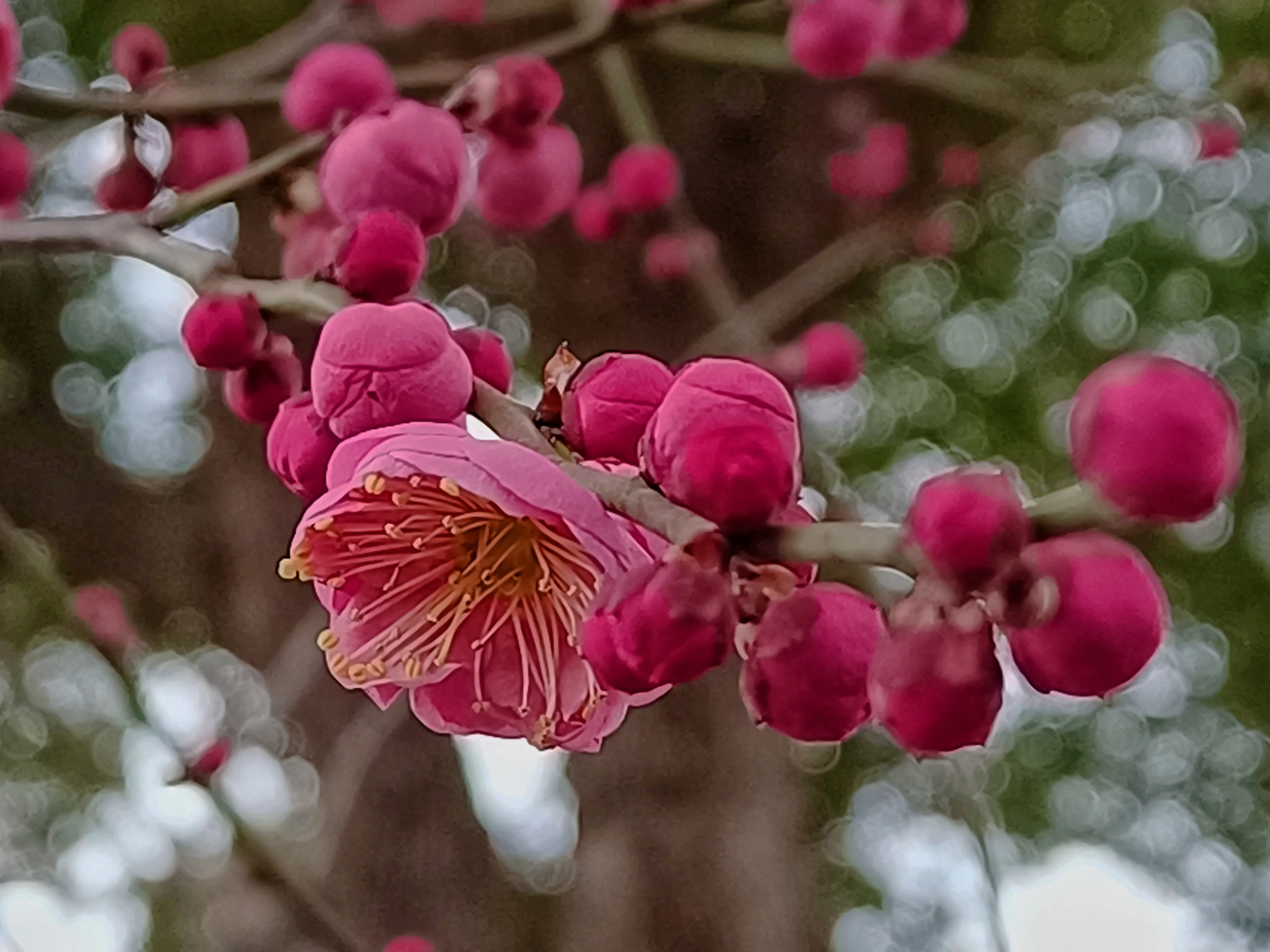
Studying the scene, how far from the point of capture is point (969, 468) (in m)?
0.19

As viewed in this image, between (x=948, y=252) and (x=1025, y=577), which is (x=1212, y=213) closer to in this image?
(x=948, y=252)

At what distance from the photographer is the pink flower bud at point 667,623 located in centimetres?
21

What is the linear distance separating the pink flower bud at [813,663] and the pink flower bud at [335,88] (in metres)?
0.31

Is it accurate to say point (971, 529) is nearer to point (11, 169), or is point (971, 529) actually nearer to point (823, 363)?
point (11, 169)

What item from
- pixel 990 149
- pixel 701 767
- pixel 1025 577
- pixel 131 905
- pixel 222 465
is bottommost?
pixel 131 905

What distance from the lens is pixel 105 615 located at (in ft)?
3.02

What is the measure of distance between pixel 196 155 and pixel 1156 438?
19.2 inches

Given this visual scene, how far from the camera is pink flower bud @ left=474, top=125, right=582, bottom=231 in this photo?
479 mm

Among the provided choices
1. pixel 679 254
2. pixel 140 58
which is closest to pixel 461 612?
pixel 140 58

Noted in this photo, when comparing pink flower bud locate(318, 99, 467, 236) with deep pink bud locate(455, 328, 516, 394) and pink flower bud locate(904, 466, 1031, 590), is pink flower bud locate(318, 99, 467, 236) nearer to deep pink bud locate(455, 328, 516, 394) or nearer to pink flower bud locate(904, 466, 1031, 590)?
deep pink bud locate(455, 328, 516, 394)

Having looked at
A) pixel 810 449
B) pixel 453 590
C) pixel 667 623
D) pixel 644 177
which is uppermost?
pixel 667 623

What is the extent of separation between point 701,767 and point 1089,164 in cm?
91

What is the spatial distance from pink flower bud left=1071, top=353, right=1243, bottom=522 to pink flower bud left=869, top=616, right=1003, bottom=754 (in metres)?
0.04

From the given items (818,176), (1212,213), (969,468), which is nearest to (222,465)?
(818,176)
